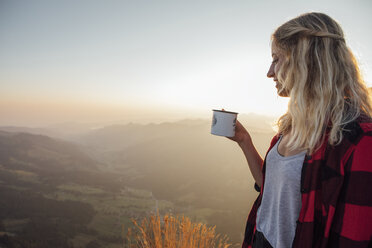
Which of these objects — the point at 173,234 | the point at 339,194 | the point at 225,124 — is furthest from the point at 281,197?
the point at 173,234

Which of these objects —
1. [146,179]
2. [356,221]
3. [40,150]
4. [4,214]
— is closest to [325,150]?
[356,221]

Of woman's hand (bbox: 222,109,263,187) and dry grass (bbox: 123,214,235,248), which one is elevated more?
woman's hand (bbox: 222,109,263,187)

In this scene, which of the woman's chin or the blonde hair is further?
the woman's chin

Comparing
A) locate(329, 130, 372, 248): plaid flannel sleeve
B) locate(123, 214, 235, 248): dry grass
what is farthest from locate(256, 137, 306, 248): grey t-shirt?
locate(123, 214, 235, 248): dry grass

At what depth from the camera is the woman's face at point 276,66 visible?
1.17 meters

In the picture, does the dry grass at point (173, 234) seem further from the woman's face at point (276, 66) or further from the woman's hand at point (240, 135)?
the woman's face at point (276, 66)

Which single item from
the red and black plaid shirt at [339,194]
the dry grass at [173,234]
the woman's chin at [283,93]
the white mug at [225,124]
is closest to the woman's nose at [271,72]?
the woman's chin at [283,93]

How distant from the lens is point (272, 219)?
114 cm

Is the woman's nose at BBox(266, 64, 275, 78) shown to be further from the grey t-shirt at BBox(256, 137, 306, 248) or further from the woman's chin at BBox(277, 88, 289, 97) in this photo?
the grey t-shirt at BBox(256, 137, 306, 248)

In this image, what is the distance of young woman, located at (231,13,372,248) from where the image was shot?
782 millimetres

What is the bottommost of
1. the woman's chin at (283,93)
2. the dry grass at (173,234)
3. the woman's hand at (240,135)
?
the dry grass at (173,234)

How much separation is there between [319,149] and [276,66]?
53 centimetres

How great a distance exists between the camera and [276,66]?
3.91 ft

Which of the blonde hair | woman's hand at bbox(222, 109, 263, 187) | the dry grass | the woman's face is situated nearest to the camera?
the blonde hair
